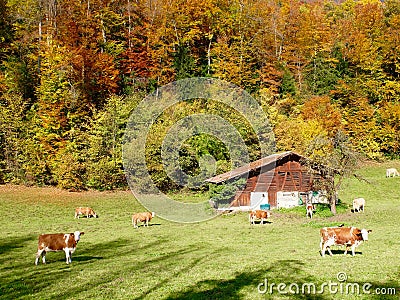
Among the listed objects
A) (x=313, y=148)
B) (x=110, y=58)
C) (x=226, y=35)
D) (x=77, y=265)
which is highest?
(x=226, y=35)

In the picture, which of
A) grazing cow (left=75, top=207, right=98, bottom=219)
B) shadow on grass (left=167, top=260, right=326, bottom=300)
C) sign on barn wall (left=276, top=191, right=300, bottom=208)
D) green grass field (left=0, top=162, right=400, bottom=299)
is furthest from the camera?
sign on barn wall (left=276, top=191, right=300, bottom=208)

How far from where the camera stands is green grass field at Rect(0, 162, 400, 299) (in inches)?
458

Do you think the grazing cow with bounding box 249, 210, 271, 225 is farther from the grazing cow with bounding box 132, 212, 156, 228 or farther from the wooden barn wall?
the wooden barn wall

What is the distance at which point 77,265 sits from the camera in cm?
1611

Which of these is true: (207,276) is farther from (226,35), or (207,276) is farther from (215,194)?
(226,35)

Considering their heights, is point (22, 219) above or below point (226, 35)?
below

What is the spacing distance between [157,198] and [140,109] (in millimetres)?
13984

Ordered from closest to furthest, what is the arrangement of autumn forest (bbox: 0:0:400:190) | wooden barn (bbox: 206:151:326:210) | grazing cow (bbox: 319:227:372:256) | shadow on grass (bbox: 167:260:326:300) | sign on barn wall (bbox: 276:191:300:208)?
shadow on grass (bbox: 167:260:326:300)
grazing cow (bbox: 319:227:372:256)
wooden barn (bbox: 206:151:326:210)
sign on barn wall (bbox: 276:191:300:208)
autumn forest (bbox: 0:0:400:190)

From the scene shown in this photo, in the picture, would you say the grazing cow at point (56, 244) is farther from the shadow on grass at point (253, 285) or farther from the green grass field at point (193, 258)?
the shadow on grass at point (253, 285)

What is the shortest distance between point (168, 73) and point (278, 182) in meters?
29.6

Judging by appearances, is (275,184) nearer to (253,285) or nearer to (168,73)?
(253,285)

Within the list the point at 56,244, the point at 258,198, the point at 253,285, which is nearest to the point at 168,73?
the point at 258,198

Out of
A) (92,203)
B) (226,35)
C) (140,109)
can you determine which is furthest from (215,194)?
(226,35)

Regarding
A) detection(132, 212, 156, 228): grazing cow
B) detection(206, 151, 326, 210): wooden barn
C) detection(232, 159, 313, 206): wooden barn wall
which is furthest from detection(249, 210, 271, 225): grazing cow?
detection(232, 159, 313, 206): wooden barn wall
